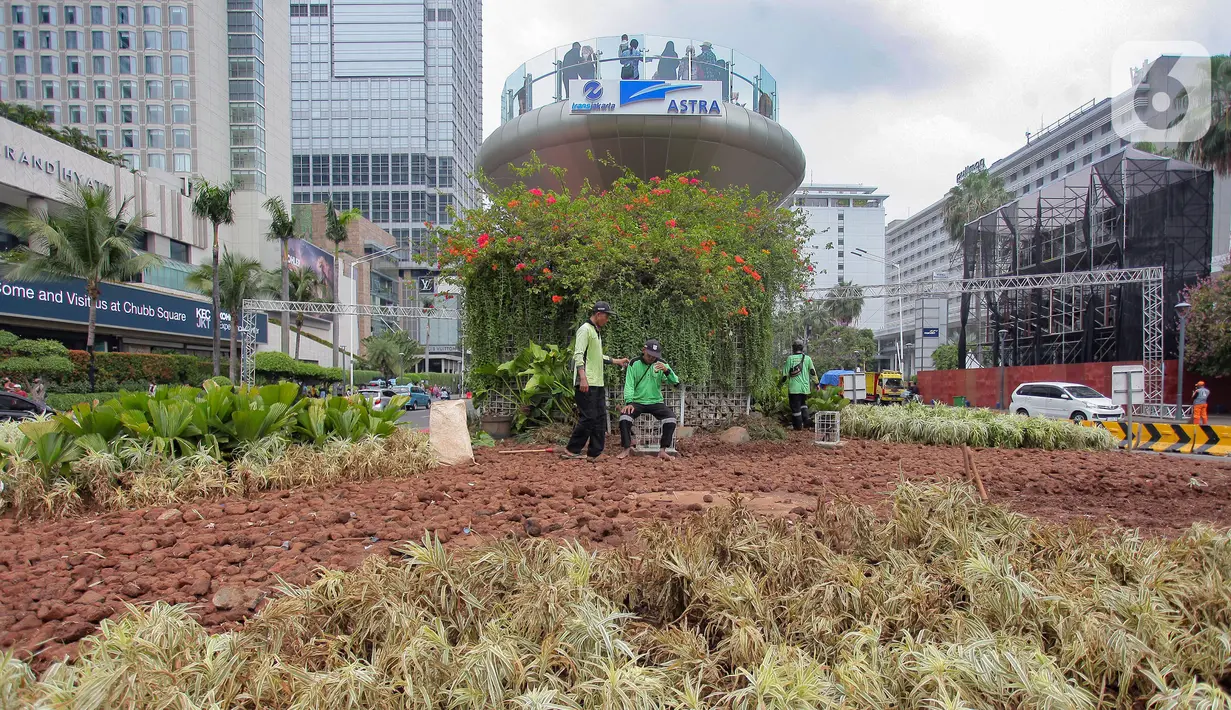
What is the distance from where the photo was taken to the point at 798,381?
32.7 feet

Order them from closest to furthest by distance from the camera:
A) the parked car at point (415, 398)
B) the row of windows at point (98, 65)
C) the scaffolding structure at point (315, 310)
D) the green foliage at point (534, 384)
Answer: the green foliage at point (534, 384), the scaffolding structure at point (315, 310), the parked car at point (415, 398), the row of windows at point (98, 65)

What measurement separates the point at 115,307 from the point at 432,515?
108 ft

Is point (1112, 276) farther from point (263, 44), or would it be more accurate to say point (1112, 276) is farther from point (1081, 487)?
point (263, 44)

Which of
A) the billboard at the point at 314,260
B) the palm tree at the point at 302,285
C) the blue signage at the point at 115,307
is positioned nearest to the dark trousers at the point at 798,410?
the blue signage at the point at 115,307

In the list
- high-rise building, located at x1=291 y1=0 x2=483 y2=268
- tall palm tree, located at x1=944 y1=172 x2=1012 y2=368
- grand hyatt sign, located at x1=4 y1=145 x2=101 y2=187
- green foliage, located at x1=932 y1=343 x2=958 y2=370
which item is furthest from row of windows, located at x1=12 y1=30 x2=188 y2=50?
green foliage, located at x1=932 y1=343 x2=958 y2=370

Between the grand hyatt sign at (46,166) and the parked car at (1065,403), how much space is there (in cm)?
3334

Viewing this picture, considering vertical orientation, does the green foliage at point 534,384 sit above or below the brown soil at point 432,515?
above

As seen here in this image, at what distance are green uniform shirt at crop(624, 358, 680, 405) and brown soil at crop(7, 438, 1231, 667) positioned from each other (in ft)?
2.29

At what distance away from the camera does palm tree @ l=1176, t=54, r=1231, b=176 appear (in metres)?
24.8

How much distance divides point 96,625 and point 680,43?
13.9 m

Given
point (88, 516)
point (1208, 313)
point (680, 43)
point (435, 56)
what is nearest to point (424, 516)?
point (88, 516)

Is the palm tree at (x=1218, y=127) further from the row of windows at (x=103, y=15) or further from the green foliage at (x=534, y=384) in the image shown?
the row of windows at (x=103, y=15)

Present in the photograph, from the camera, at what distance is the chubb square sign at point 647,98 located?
43.1ft

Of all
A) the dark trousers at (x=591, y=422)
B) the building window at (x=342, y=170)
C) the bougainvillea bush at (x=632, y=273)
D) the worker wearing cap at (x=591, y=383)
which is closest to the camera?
the worker wearing cap at (x=591, y=383)
